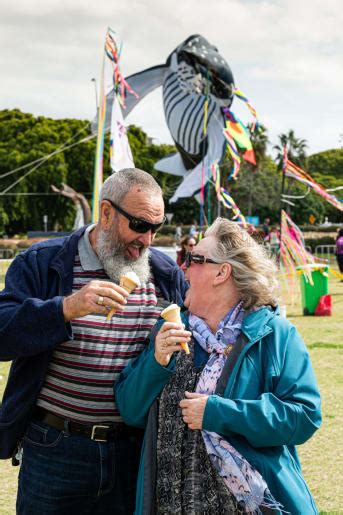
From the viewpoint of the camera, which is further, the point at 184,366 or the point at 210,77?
the point at 210,77

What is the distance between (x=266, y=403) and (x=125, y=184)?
1.02m

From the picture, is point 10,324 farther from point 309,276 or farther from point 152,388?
point 309,276

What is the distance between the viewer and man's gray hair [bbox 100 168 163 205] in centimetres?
247

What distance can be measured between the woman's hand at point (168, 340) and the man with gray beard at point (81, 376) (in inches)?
10.0

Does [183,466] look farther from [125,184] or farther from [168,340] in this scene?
[125,184]

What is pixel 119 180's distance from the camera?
8.20 feet

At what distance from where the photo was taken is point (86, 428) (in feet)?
7.71

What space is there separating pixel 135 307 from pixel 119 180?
510 millimetres

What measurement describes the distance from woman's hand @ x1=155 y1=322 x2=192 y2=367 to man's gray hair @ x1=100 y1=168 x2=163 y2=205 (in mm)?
613

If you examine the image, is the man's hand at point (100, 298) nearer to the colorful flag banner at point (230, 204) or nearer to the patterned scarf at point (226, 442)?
the patterned scarf at point (226, 442)

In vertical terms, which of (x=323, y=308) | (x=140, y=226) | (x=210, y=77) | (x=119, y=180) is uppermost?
(x=210, y=77)

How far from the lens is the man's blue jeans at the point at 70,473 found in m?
2.33

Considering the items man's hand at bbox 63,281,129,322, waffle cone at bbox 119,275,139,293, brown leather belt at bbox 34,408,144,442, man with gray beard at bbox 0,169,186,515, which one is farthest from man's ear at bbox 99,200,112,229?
brown leather belt at bbox 34,408,144,442

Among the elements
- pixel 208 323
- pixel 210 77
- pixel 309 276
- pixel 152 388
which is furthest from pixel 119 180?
pixel 210 77
